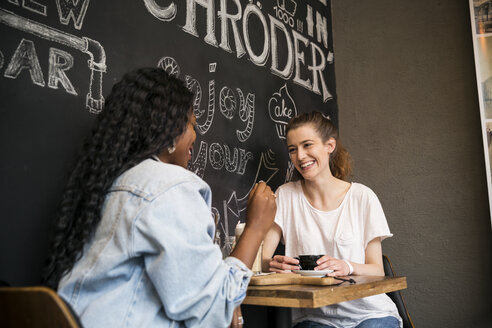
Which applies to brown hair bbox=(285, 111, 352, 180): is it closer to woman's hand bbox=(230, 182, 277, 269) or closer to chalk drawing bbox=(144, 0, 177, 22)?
chalk drawing bbox=(144, 0, 177, 22)

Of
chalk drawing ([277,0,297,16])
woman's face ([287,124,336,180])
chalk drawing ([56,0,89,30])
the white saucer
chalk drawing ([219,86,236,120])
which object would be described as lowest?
the white saucer

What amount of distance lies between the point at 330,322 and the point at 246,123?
45.1 inches

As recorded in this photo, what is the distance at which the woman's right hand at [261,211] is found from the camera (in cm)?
141

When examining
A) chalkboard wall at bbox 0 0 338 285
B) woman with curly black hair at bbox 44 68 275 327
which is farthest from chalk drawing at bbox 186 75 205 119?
woman with curly black hair at bbox 44 68 275 327

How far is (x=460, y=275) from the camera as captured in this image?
2979mm

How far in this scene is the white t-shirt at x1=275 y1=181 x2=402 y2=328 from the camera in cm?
203

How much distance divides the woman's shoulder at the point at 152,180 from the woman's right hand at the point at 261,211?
32cm

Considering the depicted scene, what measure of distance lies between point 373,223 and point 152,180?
4.76 feet

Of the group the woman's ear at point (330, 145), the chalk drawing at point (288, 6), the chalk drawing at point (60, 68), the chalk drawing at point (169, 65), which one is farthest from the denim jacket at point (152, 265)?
the chalk drawing at point (288, 6)

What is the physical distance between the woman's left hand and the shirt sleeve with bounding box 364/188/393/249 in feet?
1.26

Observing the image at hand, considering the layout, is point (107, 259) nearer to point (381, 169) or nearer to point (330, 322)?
point (330, 322)

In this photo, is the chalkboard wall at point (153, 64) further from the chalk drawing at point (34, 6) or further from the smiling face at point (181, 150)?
the smiling face at point (181, 150)

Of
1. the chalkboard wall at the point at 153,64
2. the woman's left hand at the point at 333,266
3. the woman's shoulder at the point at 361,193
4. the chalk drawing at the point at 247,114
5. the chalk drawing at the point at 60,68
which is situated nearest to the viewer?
the chalkboard wall at the point at 153,64

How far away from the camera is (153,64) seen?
1.97 m
